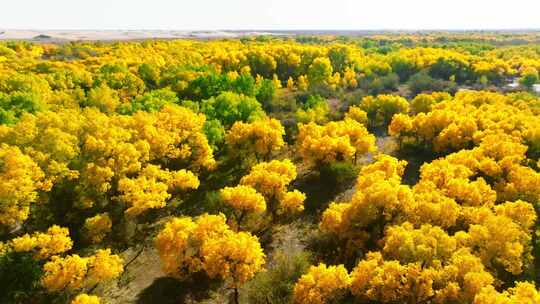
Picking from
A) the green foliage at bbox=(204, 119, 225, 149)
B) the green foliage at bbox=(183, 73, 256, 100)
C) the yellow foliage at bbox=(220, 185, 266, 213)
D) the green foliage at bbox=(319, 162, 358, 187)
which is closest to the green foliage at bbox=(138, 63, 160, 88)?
the green foliage at bbox=(183, 73, 256, 100)

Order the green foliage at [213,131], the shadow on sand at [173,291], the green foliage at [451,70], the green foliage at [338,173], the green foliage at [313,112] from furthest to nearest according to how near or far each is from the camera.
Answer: the green foliage at [451,70] → the green foliage at [313,112] → the green foliage at [213,131] → the green foliage at [338,173] → the shadow on sand at [173,291]

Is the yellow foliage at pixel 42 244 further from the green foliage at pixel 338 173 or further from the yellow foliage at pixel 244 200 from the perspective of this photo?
the green foliage at pixel 338 173

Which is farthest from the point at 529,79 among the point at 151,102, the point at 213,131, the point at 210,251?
the point at 210,251

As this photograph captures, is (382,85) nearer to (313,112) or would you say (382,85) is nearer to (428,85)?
(428,85)

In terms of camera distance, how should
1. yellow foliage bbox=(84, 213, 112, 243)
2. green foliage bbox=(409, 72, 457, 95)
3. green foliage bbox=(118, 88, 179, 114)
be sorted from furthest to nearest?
green foliage bbox=(409, 72, 457, 95), green foliage bbox=(118, 88, 179, 114), yellow foliage bbox=(84, 213, 112, 243)

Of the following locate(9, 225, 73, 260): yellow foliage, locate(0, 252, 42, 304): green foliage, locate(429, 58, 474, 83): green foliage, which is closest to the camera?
locate(9, 225, 73, 260): yellow foliage

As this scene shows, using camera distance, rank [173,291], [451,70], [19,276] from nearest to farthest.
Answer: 1. [19,276]
2. [173,291]
3. [451,70]

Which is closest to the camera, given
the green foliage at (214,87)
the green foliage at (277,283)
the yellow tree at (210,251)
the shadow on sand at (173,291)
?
the yellow tree at (210,251)

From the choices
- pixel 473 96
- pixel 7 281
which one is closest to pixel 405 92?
pixel 473 96

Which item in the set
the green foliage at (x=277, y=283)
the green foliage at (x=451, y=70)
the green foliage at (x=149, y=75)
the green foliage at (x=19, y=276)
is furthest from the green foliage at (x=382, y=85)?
the green foliage at (x=19, y=276)

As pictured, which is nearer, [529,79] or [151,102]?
[151,102]

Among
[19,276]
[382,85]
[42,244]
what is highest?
[382,85]

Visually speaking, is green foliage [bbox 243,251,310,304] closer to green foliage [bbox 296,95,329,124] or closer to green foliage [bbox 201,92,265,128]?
green foliage [bbox 201,92,265,128]

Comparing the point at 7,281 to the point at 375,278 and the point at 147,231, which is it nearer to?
the point at 147,231
